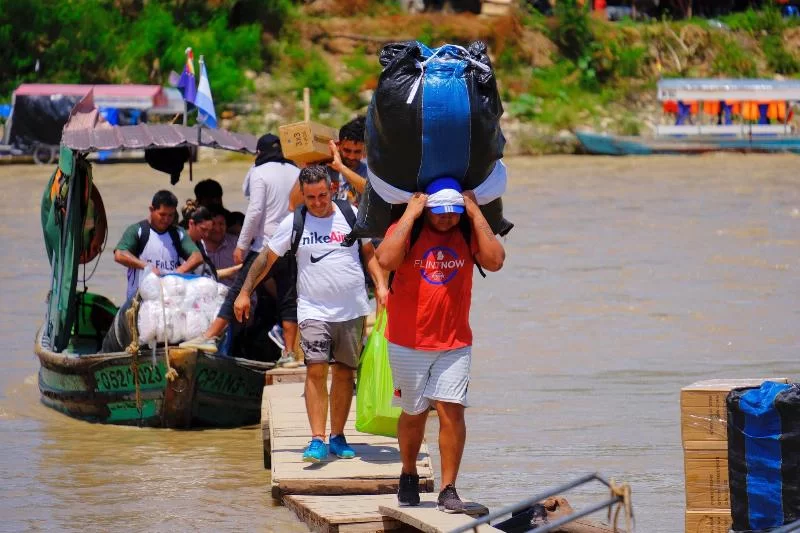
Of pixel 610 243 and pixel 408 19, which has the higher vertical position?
pixel 408 19

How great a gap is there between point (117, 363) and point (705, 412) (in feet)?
17.4

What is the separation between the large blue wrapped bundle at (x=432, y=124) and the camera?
259 inches

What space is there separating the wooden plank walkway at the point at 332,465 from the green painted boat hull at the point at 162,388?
44.9 inches

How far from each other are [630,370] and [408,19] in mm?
30395

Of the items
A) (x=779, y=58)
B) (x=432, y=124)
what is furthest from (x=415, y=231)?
(x=779, y=58)

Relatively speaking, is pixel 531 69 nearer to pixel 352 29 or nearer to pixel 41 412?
pixel 352 29

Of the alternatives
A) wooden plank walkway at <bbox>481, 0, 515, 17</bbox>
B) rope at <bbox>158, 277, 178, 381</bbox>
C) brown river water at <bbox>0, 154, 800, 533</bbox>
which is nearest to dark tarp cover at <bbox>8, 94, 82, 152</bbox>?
brown river water at <bbox>0, 154, 800, 533</bbox>

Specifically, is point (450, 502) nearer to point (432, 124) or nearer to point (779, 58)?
point (432, 124)

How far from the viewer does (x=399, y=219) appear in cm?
669

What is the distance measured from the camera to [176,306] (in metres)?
10.1

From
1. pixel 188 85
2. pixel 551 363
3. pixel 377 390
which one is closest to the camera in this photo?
pixel 377 390

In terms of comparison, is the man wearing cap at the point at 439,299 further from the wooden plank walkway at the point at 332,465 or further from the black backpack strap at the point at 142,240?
the black backpack strap at the point at 142,240

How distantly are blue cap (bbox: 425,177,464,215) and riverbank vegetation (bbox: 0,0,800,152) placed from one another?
29857mm

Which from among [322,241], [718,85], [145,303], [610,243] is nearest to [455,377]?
[322,241]
